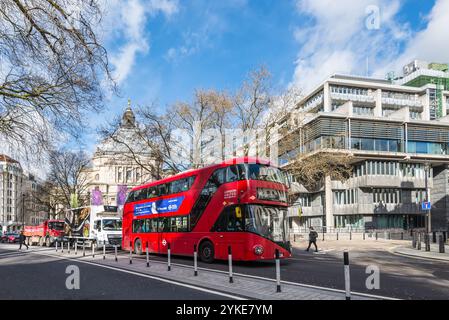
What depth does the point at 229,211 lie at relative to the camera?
16797 mm

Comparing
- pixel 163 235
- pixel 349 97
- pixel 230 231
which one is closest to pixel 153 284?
pixel 230 231

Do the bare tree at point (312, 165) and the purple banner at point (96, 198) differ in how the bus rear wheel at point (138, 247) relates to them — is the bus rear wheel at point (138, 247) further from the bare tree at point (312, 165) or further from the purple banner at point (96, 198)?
the bare tree at point (312, 165)

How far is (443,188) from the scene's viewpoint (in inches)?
2259

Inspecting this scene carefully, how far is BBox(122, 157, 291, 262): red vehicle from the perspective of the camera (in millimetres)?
16172

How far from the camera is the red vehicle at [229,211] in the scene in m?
16.2

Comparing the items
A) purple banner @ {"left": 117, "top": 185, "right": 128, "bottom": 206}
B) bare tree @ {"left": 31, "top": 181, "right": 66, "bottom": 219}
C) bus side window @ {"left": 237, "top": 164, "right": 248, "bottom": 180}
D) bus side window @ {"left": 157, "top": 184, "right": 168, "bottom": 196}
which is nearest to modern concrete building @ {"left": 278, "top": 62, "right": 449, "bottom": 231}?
purple banner @ {"left": 117, "top": 185, "right": 128, "bottom": 206}

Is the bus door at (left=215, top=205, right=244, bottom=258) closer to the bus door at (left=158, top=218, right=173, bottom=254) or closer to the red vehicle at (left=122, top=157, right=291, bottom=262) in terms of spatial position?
the red vehicle at (left=122, top=157, right=291, bottom=262)

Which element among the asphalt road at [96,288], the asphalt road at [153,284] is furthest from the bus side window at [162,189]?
the asphalt road at [96,288]

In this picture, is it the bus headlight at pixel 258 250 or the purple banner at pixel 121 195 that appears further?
the purple banner at pixel 121 195

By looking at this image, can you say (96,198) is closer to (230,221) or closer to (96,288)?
(230,221)

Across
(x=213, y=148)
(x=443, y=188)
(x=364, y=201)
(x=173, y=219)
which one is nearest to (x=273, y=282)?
(x=173, y=219)

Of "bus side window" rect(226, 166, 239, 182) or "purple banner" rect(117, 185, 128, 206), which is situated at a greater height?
"bus side window" rect(226, 166, 239, 182)

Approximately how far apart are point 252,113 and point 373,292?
2730 cm
